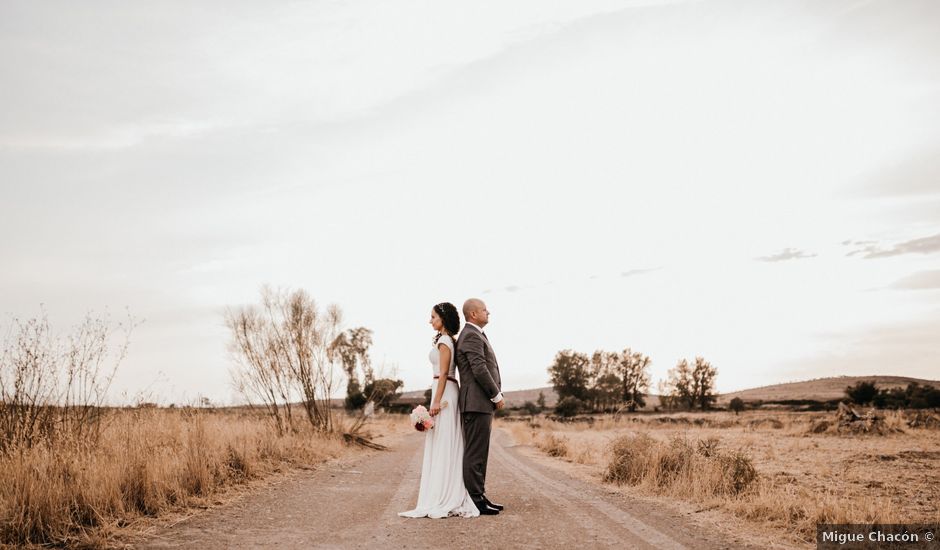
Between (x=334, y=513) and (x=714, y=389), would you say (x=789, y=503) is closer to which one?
(x=334, y=513)

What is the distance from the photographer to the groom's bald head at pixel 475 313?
8250 mm

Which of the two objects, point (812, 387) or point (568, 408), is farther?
point (812, 387)

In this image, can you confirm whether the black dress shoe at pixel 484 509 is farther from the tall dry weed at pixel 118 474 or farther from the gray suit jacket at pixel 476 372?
the tall dry weed at pixel 118 474

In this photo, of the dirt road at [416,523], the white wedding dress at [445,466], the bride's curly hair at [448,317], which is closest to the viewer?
the dirt road at [416,523]

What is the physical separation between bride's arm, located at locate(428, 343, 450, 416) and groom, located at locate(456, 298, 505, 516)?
0.50 ft

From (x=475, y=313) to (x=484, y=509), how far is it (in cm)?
237

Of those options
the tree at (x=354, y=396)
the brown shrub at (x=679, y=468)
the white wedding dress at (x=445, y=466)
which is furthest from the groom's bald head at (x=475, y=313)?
the tree at (x=354, y=396)

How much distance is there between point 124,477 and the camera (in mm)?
7434

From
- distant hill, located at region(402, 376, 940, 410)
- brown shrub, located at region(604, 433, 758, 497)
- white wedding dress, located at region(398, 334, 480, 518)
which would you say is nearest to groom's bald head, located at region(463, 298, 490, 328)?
white wedding dress, located at region(398, 334, 480, 518)

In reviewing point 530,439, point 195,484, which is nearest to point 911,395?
point 530,439

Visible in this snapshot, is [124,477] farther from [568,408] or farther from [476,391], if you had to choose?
[568,408]

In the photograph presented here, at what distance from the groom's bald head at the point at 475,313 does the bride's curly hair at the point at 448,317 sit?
226mm

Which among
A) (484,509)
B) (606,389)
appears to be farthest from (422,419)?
(606,389)

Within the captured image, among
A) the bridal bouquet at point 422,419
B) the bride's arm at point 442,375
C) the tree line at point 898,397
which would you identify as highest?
the bride's arm at point 442,375
